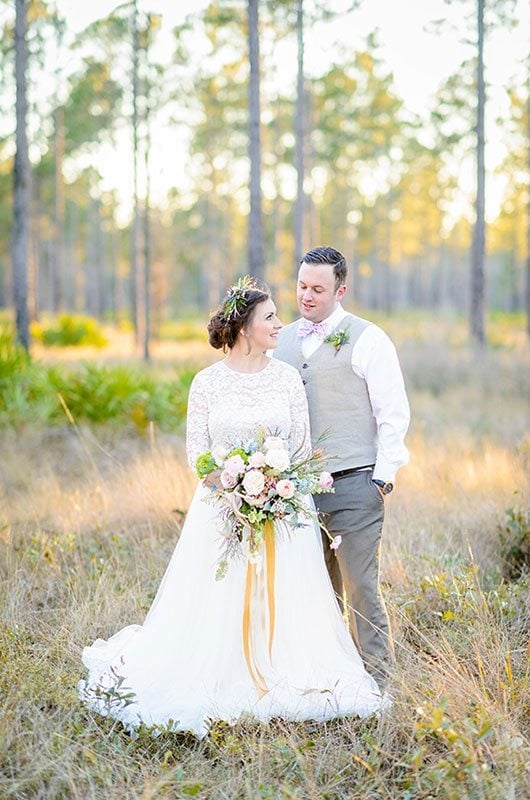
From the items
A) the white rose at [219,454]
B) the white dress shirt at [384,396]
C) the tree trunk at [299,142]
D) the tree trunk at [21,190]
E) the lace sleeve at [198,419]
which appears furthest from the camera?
the tree trunk at [299,142]

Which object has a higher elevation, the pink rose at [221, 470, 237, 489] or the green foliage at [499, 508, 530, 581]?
the pink rose at [221, 470, 237, 489]

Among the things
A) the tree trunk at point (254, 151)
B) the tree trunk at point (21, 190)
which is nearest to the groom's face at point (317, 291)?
the tree trunk at point (254, 151)

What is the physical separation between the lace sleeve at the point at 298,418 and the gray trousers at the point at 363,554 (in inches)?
11.5

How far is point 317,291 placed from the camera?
13.5ft

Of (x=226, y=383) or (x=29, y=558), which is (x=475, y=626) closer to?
(x=226, y=383)

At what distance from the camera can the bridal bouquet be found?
3609 mm

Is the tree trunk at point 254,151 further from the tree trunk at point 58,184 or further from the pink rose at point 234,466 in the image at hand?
the tree trunk at point 58,184

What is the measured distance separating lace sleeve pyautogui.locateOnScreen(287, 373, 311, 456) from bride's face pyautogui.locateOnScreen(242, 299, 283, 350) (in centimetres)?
21

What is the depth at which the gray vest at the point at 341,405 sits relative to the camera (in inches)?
161

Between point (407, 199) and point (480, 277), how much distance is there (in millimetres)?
23614

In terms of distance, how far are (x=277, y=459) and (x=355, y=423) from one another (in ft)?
2.27

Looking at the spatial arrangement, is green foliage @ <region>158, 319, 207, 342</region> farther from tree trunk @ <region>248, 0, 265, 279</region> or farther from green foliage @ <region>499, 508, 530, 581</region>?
green foliage @ <region>499, 508, 530, 581</region>

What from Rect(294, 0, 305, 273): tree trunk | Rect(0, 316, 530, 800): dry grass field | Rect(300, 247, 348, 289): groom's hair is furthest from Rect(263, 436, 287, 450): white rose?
Rect(294, 0, 305, 273): tree trunk

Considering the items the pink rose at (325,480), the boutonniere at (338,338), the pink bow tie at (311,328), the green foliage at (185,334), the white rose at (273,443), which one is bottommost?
the green foliage at (185,334)
